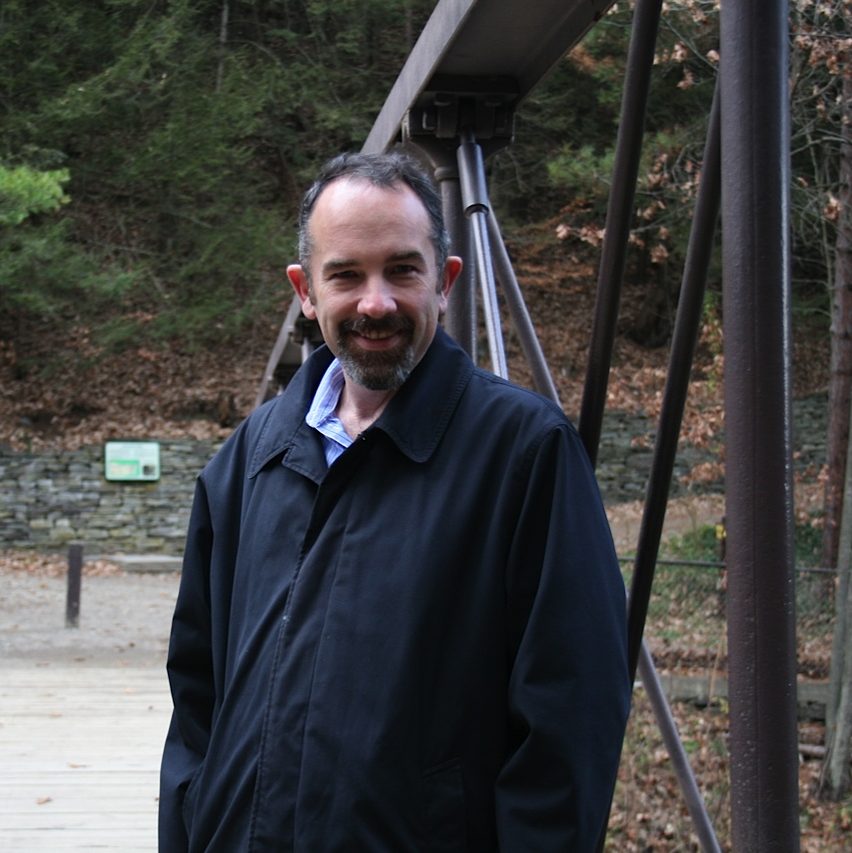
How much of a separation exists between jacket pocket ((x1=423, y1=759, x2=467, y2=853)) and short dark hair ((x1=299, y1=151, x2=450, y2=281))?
71cm

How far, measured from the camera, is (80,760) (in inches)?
230

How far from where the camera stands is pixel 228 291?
18.9 metres

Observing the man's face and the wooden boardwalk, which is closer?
the man's face

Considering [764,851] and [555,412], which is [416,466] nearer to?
[555,412]

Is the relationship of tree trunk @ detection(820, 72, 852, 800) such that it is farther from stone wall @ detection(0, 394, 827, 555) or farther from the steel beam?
stone wall @ detection(0, 394, 827, 555)

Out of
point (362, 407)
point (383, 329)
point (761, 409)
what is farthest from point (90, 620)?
point (761, 409)

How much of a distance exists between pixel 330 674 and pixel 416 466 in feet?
0.95

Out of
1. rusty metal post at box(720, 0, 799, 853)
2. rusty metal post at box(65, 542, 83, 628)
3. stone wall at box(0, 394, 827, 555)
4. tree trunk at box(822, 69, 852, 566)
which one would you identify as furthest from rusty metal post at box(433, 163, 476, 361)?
stone wall at box(0, 394, 827, 555)

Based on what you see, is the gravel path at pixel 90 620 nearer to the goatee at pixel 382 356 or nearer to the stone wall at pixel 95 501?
the stone wall at pixel 95 501

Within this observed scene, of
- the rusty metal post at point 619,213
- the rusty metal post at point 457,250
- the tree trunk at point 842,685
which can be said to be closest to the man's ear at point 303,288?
the rusty metal post at point 619,213

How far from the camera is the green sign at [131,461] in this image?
57.3 feet

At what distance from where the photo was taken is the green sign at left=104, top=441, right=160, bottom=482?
1747 cm

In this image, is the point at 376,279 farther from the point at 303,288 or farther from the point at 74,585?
the point at 74,585

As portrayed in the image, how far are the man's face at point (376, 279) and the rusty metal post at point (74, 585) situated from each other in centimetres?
1051
